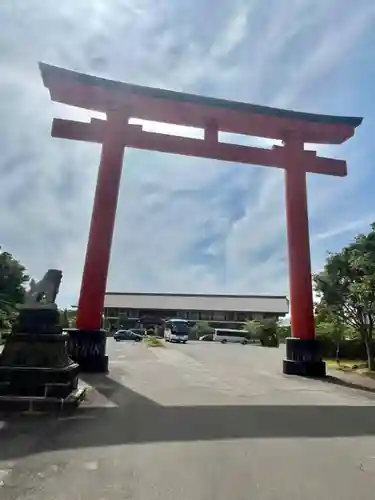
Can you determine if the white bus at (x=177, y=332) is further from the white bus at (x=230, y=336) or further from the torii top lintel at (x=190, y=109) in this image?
the torii top lintel at (x=190, y=109)

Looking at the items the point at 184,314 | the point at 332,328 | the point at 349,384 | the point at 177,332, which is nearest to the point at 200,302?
the point at 184,314

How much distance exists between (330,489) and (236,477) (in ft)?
2.65

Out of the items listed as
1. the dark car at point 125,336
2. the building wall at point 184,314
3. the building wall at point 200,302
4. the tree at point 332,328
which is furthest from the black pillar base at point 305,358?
the building wall at point 184,314

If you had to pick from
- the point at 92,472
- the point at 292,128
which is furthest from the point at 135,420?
the point at 292,128

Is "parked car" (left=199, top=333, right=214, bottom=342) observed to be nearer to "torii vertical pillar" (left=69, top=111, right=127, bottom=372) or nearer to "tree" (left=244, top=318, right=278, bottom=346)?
"tree" (left=244, top=318, right=278, bottom=346)

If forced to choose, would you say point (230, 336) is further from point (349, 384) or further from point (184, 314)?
point (349, 384)

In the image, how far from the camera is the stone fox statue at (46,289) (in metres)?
8.23

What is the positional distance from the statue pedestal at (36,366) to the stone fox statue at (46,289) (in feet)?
0.77

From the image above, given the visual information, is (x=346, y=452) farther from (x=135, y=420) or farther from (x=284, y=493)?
(x=135, y=420)

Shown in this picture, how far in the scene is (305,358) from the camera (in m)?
13.9

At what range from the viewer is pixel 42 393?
744 cm

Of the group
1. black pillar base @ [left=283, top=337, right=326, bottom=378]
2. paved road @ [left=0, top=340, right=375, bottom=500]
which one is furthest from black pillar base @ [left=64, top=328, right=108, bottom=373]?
black pillar base @ [left=283, top=337, right=326, bottom=378]

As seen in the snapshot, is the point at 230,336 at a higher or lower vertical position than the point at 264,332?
lower

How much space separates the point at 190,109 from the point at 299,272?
18.2 ft
